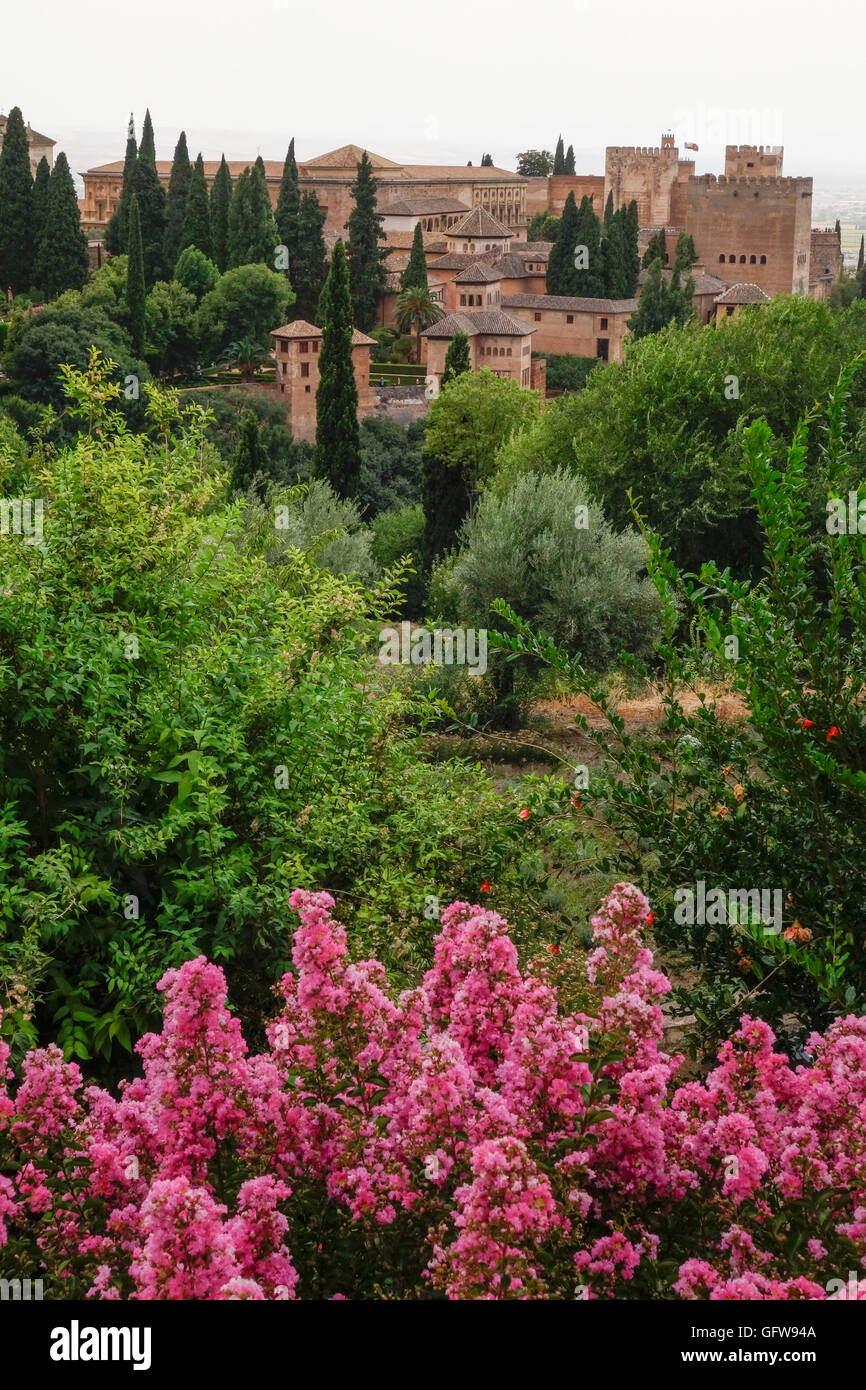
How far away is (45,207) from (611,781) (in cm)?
4481

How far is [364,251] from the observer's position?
53.3 m

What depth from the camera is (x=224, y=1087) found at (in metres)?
2.85

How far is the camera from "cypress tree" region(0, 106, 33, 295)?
44.3 meters

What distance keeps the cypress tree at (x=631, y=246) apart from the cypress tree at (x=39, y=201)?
22160 mm

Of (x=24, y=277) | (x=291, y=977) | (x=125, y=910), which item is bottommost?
(x=125, y=910)

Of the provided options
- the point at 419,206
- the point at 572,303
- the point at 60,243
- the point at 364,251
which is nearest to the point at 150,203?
the point at 364,251

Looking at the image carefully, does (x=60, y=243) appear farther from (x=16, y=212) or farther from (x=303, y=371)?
(x=303, y=371)

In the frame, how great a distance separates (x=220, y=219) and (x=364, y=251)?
5088mm

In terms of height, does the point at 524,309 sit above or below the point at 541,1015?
above

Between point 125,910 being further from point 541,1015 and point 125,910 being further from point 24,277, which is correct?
point 24,277

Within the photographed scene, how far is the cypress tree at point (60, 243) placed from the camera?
44.5 m

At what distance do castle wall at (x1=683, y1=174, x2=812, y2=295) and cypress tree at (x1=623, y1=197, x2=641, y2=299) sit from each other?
41.1ft
